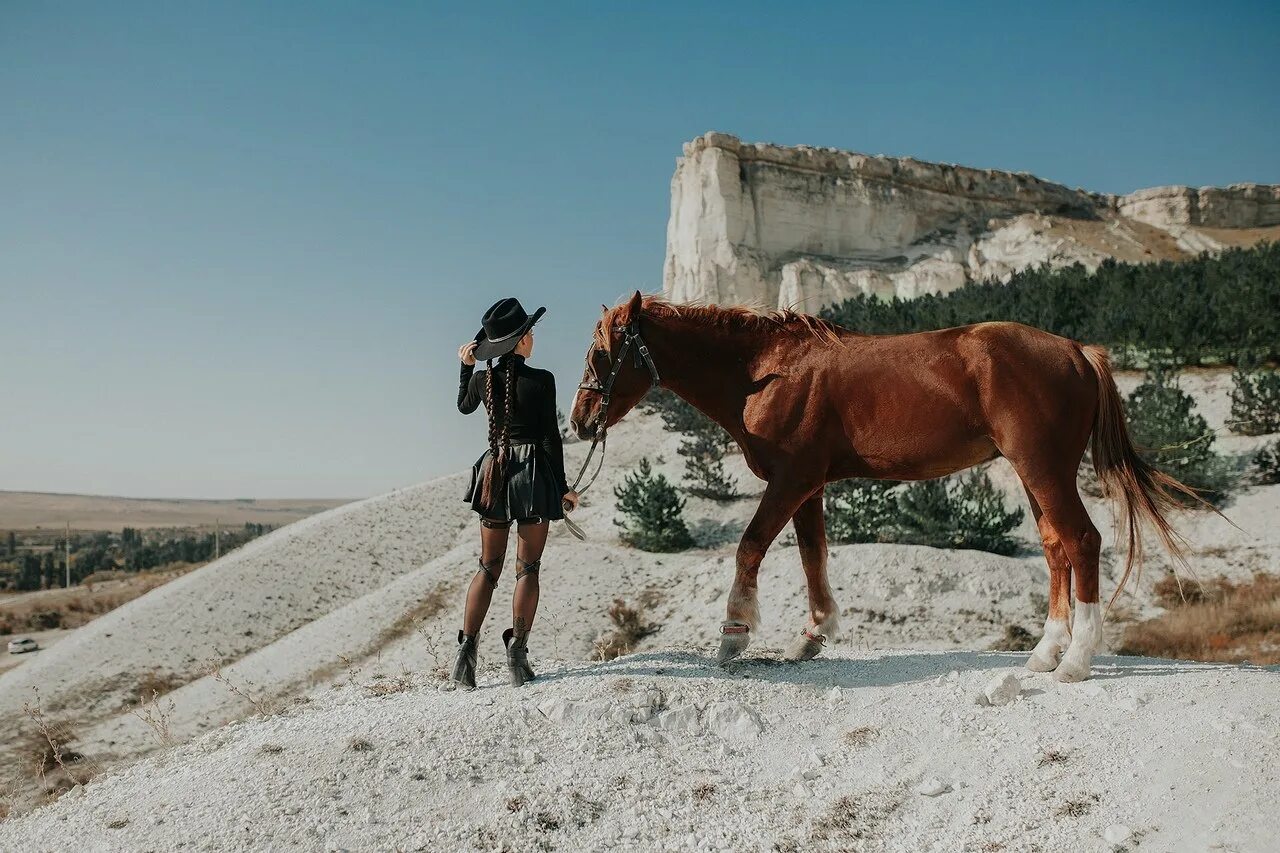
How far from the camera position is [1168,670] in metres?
5.49

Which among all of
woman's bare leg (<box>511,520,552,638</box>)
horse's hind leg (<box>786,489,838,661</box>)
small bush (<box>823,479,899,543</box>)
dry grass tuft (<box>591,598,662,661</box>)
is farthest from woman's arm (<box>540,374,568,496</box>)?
small bush (<box>823,479,899,543</box>)

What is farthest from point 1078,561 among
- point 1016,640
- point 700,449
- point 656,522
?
point 700,449

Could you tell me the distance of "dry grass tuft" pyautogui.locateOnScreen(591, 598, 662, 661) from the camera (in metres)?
12.1

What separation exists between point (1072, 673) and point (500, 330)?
4070mm

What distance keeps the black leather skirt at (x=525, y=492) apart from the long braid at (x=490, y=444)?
4cm

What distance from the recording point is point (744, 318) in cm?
595

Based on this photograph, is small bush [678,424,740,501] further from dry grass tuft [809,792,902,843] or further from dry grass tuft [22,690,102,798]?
dry grass tuft [809,792,902,843]

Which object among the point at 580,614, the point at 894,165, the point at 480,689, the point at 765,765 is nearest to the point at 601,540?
the point at 580,614

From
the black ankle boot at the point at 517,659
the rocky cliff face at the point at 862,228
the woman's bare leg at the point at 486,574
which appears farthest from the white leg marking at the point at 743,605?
the rocky cliff face at the point at 862,228

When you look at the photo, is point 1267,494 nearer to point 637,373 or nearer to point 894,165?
point 637,373

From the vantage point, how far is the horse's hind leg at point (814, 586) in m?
5.97

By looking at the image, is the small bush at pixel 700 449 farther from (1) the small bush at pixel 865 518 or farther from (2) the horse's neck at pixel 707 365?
(2) the horse's neck at pixel 707 365

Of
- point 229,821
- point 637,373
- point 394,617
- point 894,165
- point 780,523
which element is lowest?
point 394,617

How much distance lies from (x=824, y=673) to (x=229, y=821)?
11.7ft
